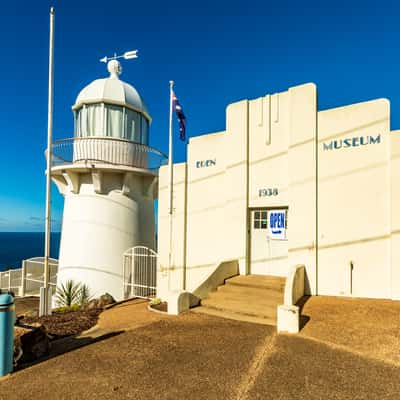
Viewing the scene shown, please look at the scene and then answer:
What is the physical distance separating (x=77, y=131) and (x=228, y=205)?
805 centimetres

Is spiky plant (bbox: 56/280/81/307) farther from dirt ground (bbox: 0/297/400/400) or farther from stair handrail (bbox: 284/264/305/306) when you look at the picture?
stair handrail (bbox: 284/264/305/306)

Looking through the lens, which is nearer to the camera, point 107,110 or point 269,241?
point 269,241

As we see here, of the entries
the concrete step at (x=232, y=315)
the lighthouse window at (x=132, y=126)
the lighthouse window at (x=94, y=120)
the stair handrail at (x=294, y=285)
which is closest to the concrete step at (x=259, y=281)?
the stair handrail at (x=294, y=285)

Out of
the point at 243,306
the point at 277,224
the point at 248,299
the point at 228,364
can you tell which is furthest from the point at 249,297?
the point at 228,364

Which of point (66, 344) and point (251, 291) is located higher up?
point (251, 291)

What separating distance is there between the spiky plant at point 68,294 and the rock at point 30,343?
22.8ft

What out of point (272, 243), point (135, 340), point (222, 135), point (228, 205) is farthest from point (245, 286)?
point (222, 135)

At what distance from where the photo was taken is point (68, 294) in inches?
463

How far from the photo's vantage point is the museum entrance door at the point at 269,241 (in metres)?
10.2

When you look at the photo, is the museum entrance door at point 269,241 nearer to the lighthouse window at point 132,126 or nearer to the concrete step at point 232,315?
the concrete step at point 232,315

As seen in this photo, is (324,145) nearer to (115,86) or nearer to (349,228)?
(349,228)

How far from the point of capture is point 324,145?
31.1ft

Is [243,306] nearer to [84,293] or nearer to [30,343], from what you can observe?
[30,343]

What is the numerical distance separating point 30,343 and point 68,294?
7236 mm
